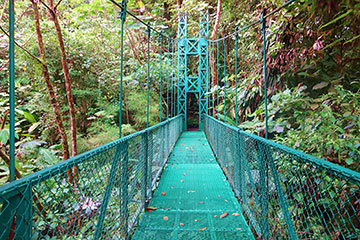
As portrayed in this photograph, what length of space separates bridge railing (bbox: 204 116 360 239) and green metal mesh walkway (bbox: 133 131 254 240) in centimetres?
17

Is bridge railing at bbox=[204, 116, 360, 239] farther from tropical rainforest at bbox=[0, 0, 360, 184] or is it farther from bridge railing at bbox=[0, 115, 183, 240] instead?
bridge railing at bbox=[0, 115, 183, 240]

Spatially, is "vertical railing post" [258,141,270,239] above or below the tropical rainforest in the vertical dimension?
below

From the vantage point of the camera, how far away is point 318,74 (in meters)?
2.42

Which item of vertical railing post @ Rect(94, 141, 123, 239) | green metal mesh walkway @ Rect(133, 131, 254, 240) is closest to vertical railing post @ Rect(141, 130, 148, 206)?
green metal mesh walkway @ Rect(133, 131, 254, 240)

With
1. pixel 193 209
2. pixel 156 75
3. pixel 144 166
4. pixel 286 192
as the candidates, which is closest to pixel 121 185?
pixel 144 166

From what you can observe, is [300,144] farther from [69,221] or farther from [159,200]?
[69,221]

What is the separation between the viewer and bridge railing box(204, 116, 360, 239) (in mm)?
900

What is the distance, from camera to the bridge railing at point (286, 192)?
900 millimetres

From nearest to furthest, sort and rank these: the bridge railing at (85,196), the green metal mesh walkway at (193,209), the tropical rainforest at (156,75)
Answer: the bridge railing at (85,196) < the green metal mesh walkway at (193,209) < the tropical rainforest at (156,75)

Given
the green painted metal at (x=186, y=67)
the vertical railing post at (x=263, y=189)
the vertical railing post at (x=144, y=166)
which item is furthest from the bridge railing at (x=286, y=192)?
the green painted metal at (x=186, y=67)

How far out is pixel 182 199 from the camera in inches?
86.8

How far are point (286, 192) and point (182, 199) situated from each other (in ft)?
3.85

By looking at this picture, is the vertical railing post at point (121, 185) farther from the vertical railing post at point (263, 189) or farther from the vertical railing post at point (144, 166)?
the vertical railing post at point (263, 189)

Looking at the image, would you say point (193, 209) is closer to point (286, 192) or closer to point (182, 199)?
point (182, 199)
